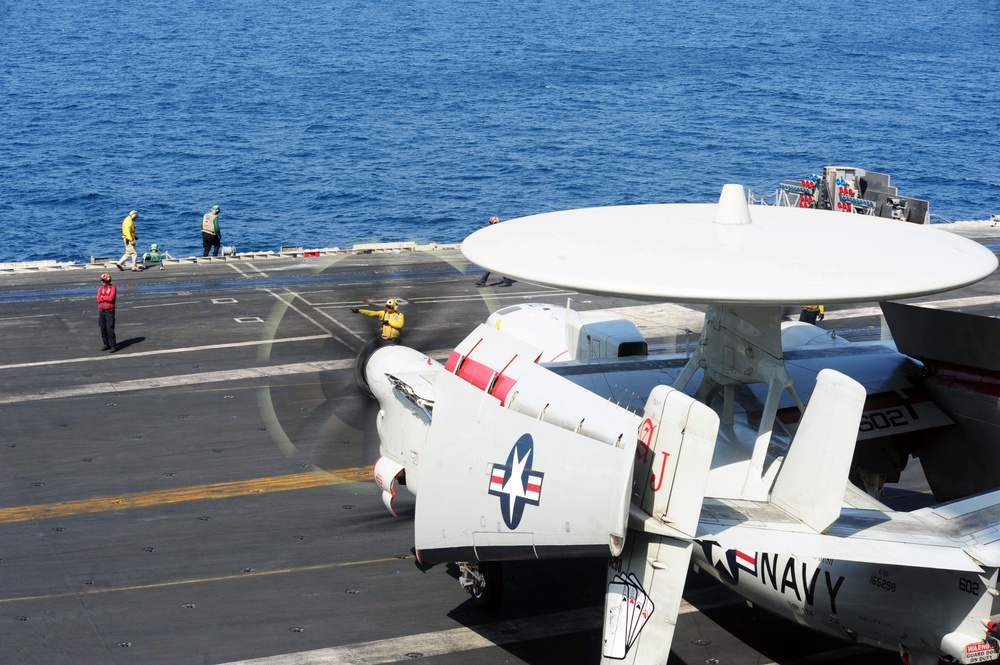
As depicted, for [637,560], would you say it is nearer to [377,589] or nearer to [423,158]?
[377,589]

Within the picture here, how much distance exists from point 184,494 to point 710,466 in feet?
49.1

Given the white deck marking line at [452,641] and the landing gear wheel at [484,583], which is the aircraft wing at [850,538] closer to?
the white deck marking line at [452,641]

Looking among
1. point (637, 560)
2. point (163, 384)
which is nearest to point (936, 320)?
point (637, 560)

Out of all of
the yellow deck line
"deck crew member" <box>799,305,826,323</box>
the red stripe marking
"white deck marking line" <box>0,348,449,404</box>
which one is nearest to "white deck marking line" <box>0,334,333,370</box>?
"white deck marking line" <box>0,348,449,404</box>

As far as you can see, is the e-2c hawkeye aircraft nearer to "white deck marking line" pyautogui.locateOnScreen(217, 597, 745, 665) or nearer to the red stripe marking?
the red stripe marking

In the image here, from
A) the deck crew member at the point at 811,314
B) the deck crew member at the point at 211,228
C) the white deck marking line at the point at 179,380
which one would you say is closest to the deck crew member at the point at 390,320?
the white deck marking line at the point at 179,380

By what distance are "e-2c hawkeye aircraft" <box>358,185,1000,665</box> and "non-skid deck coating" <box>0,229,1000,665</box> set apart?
6.15ft

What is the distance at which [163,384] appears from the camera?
32.8 m

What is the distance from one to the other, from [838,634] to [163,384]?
2389cm

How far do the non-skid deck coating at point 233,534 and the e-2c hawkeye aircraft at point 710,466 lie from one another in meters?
1.87

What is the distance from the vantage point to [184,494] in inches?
971

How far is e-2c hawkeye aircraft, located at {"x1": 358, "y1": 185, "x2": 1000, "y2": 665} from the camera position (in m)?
13.6

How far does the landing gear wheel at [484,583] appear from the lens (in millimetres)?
19281

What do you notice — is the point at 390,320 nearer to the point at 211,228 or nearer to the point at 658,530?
the point at 658,530
